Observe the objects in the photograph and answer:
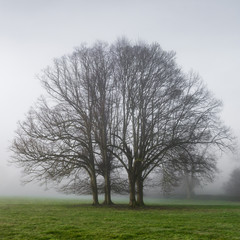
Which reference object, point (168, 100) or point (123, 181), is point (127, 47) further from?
point (123, 181)

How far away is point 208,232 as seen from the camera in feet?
35.4

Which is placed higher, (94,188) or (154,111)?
(154,111)

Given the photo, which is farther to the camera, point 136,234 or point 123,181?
point 123,181

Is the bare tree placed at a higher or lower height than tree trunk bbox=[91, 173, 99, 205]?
higher

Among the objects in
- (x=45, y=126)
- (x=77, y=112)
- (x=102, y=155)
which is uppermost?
(x=77, y=112)

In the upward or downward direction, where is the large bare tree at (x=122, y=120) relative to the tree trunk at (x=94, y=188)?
upward

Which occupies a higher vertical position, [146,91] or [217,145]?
[146,91]

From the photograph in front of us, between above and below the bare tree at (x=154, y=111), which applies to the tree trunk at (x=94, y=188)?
below

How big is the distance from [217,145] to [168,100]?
18.2 feet

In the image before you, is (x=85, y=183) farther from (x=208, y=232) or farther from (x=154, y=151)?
(x=208, y=232)

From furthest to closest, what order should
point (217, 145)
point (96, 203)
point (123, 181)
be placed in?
point (123, 181) → point (96, 203) → point (217, 145)

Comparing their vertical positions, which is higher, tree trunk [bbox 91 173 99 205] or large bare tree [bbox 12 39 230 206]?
large bare tree [bbox 12 39 230 206]

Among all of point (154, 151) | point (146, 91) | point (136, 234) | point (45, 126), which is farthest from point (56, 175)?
point (136, 234)

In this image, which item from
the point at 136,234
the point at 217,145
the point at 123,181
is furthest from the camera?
the point at 123,181
